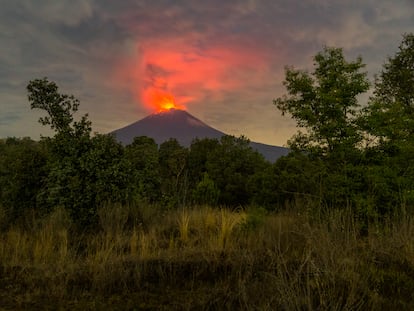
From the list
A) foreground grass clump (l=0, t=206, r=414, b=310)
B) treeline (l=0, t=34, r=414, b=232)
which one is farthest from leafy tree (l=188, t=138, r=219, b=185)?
foreground grass clump (l=0, t=206, r=414, b=310)

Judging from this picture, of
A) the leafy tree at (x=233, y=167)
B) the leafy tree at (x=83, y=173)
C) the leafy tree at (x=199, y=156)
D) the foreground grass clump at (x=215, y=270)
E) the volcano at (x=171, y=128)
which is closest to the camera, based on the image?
the foreground grass clump at (x=215, y=270)

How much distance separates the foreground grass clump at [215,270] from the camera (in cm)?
445

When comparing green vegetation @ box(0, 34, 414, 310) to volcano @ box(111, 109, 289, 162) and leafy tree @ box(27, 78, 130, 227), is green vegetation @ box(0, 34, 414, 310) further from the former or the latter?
volcano @ box(111, 109, 289, 162)

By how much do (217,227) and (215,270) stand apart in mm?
2104

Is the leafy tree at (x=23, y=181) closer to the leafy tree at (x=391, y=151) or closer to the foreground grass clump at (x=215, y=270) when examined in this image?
the foreground grass clump at (x=215, y=270)

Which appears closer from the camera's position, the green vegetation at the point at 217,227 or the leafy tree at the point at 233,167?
the green vegetation at the point at 217,227

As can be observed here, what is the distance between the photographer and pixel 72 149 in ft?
30.7

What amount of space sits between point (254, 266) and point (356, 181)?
5.62 meters

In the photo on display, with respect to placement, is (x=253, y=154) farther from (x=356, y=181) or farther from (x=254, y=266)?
(x=254, y=266)

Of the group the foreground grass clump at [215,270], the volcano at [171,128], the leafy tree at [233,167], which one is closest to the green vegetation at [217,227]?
the foreground grass clump at [215,270]

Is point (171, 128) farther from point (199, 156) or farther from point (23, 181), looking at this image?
point (23, 181)

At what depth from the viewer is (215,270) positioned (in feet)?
19.8

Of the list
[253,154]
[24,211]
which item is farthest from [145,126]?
[24,211]

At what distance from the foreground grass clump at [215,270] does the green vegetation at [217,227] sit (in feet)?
0.08
